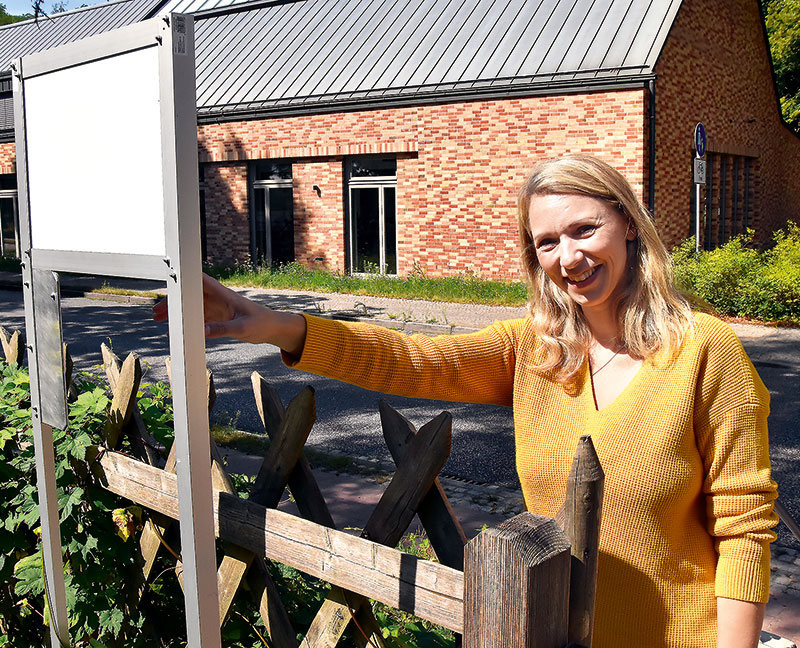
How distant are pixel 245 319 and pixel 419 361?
49 cm

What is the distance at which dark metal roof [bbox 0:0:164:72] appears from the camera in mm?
30245

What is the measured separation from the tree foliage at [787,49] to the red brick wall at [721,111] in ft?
15.3

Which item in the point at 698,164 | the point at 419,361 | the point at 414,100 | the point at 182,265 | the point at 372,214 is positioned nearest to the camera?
the point at 182,265

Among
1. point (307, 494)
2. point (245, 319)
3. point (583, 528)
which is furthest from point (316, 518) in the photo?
point (583, 528)

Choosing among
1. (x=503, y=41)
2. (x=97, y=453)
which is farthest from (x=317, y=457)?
(x=503, y=41)

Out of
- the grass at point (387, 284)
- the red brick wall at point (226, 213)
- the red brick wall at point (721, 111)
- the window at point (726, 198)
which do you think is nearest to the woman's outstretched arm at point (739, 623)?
the grass at point (387, 284)

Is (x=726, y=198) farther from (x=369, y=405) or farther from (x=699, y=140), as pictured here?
(x=369, y=405)

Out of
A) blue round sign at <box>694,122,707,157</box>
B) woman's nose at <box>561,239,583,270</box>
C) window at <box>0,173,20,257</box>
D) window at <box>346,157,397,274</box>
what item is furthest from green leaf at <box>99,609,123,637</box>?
window at <box>0,173,20,257</box>

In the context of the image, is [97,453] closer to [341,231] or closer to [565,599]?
[565,599]

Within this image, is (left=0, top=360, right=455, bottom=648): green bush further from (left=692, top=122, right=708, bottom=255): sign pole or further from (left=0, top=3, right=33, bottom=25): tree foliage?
(left=0, top=3, right=33, bottom=25): tree foliage

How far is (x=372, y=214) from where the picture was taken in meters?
19.9

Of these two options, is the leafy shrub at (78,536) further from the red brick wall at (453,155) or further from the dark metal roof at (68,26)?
the dark metal roof at (68,26)

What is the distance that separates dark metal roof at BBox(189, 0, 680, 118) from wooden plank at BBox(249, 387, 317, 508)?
14.9 m

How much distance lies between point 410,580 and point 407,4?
68.2 feet
